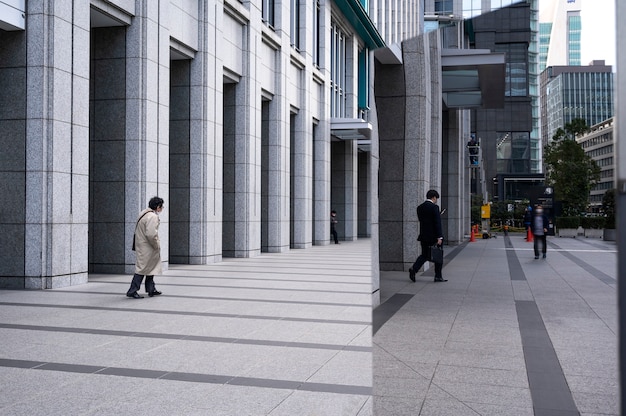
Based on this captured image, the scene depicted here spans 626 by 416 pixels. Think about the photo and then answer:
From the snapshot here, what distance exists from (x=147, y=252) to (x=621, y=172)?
1109 cm

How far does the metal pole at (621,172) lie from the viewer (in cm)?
124

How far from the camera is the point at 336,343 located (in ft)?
24.4

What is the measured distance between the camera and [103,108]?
16297mm

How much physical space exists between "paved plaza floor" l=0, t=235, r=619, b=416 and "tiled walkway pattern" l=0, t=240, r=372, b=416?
0.02 metres

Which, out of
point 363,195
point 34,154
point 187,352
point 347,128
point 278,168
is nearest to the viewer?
point 187,352

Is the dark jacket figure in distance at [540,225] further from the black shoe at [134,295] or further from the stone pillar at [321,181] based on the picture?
the stone pillar at [321,181]

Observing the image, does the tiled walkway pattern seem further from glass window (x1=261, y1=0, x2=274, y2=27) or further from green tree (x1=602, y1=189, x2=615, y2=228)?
glass window (x1=261, y1=0, x2=274, y2=27)

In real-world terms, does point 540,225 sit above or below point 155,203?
below

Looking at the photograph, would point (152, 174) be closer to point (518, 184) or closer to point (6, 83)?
point (6, 83)

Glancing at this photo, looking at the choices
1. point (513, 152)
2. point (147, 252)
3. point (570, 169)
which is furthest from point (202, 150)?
point (570, 169)

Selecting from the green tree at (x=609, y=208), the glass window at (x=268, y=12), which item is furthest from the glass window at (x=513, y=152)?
the glass window at (x=268, y=12)

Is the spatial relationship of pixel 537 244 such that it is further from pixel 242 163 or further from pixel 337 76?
pixel 337 76

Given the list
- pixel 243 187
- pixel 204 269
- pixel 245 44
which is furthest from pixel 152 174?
pixel 245 44

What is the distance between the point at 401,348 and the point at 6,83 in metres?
12.8
